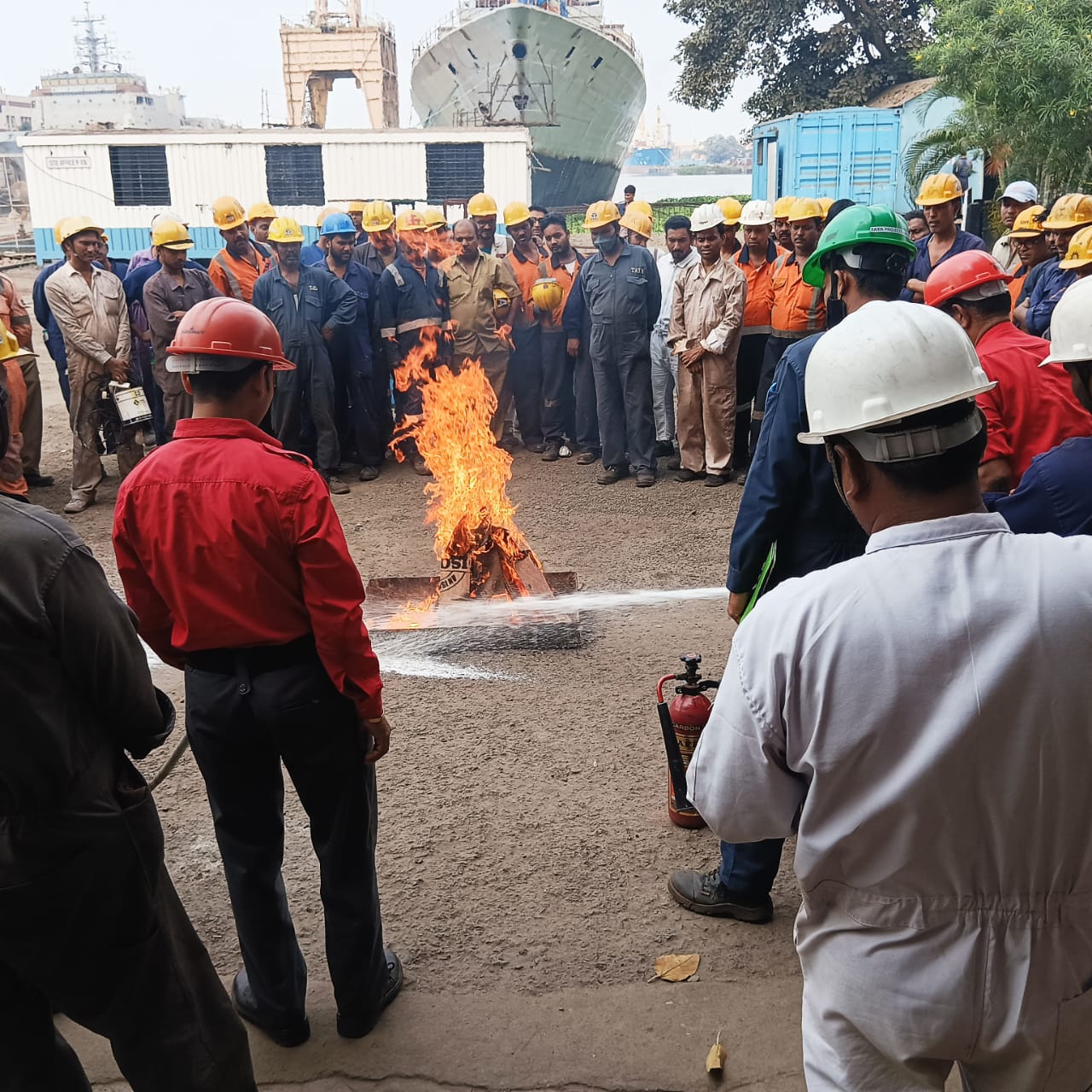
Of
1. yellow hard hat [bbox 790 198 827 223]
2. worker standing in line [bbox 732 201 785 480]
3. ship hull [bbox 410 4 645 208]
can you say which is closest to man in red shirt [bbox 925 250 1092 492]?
yellow hard hat [bbox 790 198 827 223]

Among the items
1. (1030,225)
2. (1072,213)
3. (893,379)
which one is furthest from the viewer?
(1030,225)

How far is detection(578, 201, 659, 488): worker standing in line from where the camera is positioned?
9367mm

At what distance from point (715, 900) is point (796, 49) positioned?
2847cm

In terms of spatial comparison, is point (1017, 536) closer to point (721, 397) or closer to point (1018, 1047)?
point (1018, 1047)

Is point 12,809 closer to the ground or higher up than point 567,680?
higher up

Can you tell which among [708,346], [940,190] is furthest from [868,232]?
[708,346]

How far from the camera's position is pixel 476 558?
6715mm

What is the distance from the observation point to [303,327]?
940 cm

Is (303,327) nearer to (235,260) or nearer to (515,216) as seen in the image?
(235,260)

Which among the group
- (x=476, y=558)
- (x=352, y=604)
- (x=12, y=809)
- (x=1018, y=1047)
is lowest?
(x=476, y=558)

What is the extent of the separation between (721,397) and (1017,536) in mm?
7595

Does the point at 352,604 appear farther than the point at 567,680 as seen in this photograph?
No

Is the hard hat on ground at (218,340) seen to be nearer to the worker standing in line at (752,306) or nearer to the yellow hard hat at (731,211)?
the worker standing in line at (752,306)

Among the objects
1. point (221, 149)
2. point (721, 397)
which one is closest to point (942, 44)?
point (721, 397)
